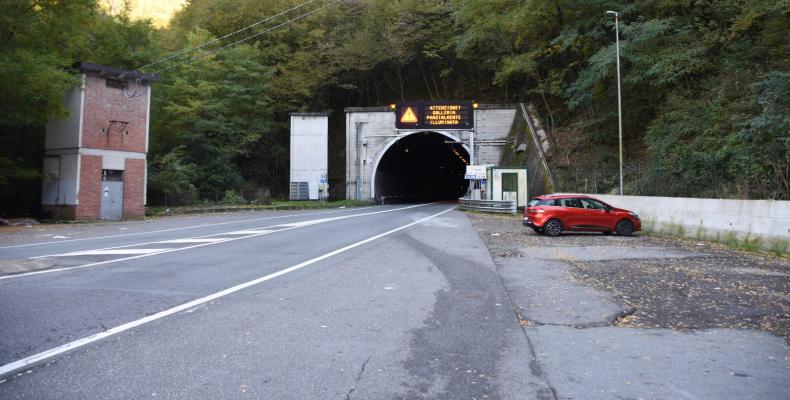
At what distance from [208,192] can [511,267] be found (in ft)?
108

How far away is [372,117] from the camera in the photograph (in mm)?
44531

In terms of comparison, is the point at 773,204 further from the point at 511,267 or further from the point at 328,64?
the point at 328,64

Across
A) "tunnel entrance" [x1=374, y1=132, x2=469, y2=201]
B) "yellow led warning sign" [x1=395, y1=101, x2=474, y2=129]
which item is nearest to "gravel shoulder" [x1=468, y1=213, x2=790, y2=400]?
"yellow led warning sign" [x1=395, y1=101, x2=474, y2=129]

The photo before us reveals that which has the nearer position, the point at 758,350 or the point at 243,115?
the point at 758,350

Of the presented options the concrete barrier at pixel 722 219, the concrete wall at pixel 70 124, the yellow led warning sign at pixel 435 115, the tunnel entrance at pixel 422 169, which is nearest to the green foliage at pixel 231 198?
the concrete wall at pixel 70 124

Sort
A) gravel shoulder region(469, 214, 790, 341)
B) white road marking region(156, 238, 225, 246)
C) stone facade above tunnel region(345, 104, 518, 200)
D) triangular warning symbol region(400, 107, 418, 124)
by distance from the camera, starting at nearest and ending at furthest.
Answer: gravel shoulder region(469, 214, 790, 341)
white road marking region(156, 238, 225, 246)
triangular warning symbol region(400, 107, 418, 124)
stone facade above tunnel region(345, 104, 518, 200)

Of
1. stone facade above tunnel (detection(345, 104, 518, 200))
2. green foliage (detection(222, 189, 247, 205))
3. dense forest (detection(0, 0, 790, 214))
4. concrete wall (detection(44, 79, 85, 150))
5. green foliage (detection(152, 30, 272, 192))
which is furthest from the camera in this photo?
stone facade above tunnel (detection(345, 104, 518, 200))

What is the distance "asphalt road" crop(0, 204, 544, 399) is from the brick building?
16503mm

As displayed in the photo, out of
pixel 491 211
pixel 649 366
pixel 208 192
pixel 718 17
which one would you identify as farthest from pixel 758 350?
pixel 208 192

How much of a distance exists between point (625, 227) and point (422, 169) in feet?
160

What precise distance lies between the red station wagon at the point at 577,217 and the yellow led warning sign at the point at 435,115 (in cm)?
1998

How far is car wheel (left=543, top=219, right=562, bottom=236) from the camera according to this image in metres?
17.4

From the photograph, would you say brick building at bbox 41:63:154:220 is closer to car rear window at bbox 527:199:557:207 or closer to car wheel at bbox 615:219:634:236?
car rear window at bbox 527:199:557:207

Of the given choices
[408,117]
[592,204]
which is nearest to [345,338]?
[592,204]
